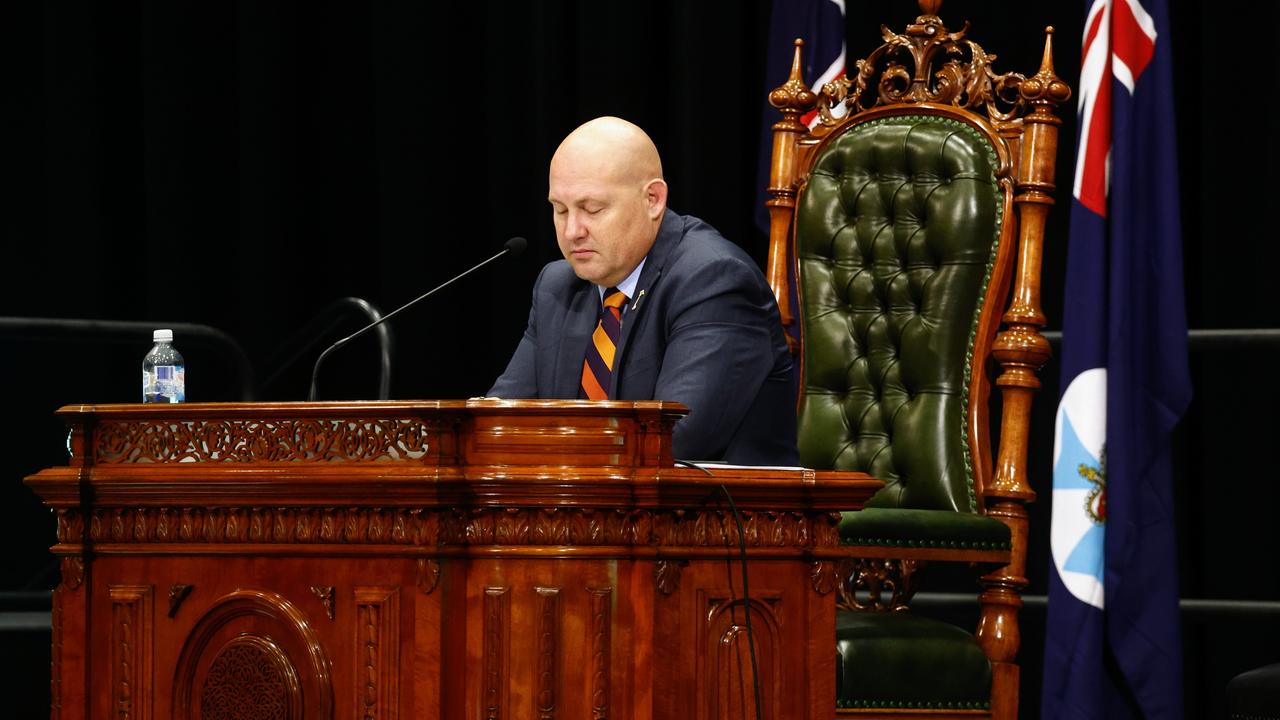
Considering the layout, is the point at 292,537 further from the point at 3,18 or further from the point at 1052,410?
the point at 3,18

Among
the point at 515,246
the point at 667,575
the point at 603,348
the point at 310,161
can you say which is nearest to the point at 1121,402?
the point at 603,348

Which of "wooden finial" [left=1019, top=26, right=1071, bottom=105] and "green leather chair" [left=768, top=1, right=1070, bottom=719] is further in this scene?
"wooden finial" [left=1019, top=26, right=1071, bottom=105]

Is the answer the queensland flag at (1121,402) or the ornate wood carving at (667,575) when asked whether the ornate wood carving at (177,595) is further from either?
the queensland flag at (1121,402)

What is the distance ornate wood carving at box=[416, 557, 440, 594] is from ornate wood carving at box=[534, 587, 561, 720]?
0.12 meters

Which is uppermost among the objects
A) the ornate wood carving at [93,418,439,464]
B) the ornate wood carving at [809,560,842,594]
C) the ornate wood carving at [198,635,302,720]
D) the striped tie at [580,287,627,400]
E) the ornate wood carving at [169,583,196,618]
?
the striped tie at [580,287,627,400]

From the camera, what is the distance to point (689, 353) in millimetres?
2523

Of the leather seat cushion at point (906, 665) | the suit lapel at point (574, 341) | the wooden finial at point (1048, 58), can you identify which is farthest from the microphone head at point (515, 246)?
the wooden finial at point (1048, 58)

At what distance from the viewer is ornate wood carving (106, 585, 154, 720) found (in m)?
1.99

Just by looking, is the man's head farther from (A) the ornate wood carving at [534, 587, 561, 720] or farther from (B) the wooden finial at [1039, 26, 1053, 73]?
(A) the ornate wood carving at [534, 587, 561, 720]

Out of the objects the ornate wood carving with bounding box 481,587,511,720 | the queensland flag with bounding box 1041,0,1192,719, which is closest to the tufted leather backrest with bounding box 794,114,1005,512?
the queensland flag with bounding box 1041,0,1192,719

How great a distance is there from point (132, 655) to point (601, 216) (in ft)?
3.42

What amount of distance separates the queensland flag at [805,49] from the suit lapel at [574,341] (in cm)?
90

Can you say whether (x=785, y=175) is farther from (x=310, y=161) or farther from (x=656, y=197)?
(x=310, y=161)

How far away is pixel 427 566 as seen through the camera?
6.15ft
